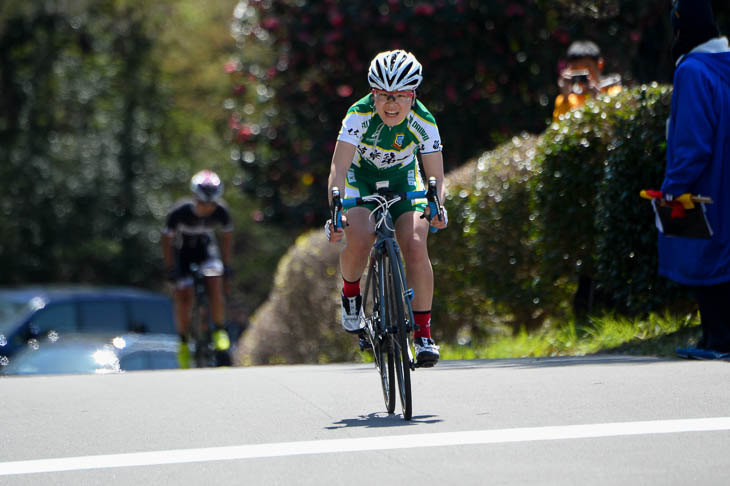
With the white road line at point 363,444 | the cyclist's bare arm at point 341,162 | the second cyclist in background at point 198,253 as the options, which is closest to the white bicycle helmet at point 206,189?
the second cyclist in background at point 198,253

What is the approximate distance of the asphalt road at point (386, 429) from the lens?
209 inches

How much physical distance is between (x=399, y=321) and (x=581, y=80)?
5.66 m

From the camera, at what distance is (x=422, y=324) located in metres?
6.94

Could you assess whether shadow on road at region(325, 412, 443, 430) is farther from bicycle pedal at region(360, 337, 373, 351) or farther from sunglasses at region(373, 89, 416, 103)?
sunglasses at region(373, 89, 416, 103)

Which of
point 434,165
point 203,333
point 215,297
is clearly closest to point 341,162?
point 434,165

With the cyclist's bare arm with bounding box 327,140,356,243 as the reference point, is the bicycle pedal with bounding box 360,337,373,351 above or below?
below

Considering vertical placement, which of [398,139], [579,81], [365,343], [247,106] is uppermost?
[247,106]

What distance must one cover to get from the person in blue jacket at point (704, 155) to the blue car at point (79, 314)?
34.4 feet

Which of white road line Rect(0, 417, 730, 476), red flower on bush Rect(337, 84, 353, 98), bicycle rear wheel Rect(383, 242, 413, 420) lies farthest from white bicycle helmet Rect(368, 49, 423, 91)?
red flower on bush Rect(337, 84, 353, 98)

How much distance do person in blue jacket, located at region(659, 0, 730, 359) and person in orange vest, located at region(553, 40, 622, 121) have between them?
2.98 meters

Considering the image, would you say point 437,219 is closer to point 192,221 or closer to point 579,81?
point 579,81

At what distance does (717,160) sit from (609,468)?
3.58 m

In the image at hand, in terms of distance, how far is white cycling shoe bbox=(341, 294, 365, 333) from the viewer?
7.43 m

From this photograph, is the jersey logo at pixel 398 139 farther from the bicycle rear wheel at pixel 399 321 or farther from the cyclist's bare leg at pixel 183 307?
the cyclist's bare leg at pixel 183 307
